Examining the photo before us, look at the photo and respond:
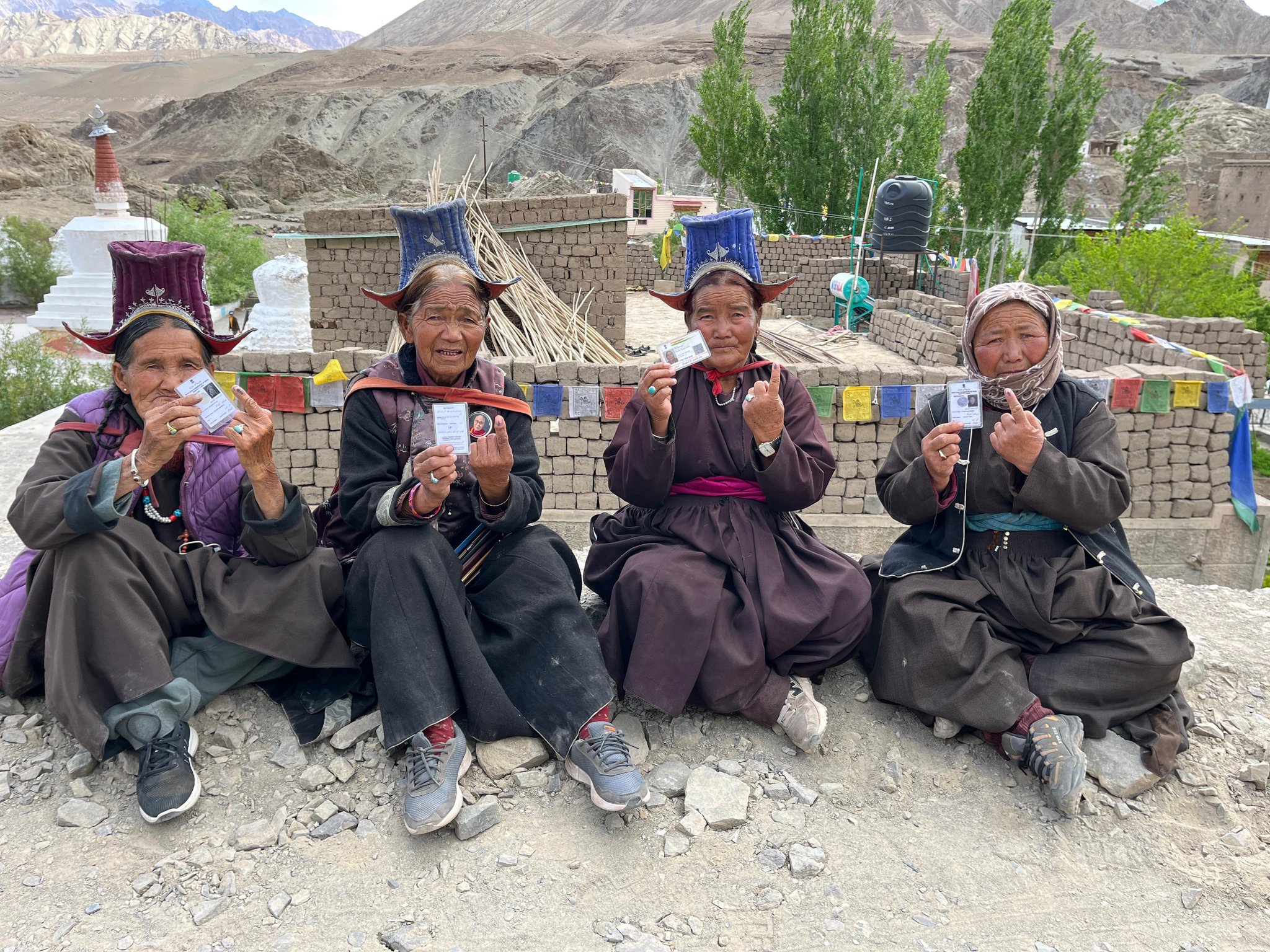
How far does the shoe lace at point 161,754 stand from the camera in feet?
8.58

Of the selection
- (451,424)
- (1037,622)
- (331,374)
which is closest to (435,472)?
(451,424)

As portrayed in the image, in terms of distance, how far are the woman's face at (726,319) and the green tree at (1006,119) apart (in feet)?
82.3

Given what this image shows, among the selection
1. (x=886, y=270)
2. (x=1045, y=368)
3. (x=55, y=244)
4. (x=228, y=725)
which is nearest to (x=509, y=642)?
(x=228, y=725)

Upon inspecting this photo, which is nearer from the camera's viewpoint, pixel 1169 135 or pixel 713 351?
pixel 713 351

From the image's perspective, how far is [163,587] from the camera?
278cm

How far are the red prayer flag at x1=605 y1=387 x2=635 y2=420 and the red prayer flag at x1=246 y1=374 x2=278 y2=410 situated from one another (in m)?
2.33

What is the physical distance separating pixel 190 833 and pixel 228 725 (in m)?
0.45

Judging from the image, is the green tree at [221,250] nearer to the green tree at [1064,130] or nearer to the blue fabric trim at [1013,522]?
the blue fabric trim at [1013,522]

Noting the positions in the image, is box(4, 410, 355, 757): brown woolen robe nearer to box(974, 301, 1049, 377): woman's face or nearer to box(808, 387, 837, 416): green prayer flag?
box(974, 301, 1049, 377): woman's face

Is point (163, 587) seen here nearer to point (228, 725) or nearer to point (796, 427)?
point (228, 725)

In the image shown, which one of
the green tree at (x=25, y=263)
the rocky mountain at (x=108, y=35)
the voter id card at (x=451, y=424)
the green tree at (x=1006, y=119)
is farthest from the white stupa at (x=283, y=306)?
the rocky mountain at (x=108, y=35)

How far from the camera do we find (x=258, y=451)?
8.71 ft

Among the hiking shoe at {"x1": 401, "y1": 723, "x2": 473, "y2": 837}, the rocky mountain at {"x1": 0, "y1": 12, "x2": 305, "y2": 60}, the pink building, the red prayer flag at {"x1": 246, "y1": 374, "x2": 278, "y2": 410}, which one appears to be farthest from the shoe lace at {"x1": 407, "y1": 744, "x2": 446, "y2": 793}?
the rocky mountain at {"x1": 0, "y1": 12, "x2": 305, "y2": 60}

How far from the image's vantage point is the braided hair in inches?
110
